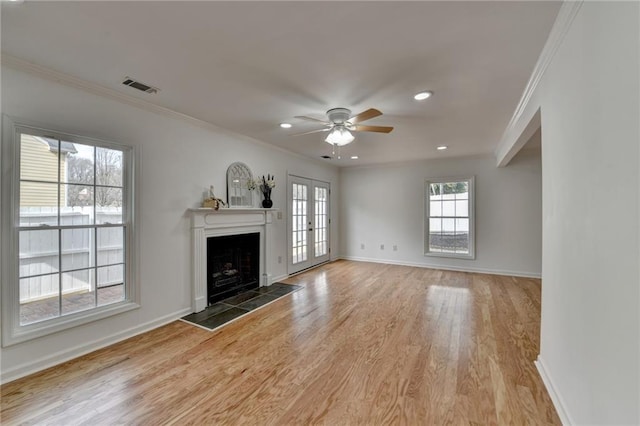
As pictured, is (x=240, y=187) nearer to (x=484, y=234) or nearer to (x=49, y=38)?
(x=49, y=38)

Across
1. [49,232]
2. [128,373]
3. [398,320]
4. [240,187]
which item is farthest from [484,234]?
[49,232]

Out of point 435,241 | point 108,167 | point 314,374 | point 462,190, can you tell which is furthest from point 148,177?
point 462,190

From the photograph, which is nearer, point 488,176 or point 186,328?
point 186,328

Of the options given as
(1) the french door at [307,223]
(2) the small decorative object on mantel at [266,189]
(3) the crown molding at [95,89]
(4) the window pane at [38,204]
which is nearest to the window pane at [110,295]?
(4) the window pane at [38,204]

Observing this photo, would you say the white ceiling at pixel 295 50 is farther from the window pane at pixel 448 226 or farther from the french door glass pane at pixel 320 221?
the french door glass pane at pixel 320 221

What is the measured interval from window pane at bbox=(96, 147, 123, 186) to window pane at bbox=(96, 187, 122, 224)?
8 cm

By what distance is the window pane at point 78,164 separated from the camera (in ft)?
8.14

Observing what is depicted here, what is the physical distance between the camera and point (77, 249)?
255 centimetres

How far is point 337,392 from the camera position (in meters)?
2.01

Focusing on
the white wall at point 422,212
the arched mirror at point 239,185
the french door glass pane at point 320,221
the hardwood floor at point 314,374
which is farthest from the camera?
the french door glass pane at point 320,221

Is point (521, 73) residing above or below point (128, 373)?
above

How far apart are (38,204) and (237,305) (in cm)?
236

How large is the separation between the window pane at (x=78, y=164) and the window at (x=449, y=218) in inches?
232

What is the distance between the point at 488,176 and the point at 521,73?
3738 mm
